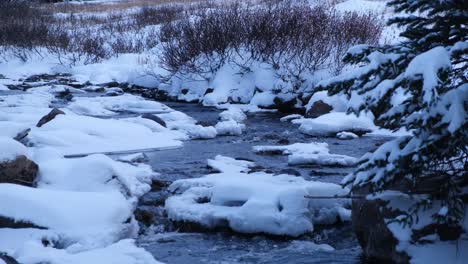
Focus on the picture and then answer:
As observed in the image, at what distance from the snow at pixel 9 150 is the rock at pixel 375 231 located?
3.65 m

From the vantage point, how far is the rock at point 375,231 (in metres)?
4.14

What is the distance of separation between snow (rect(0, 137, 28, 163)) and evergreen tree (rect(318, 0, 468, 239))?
375 centimetres

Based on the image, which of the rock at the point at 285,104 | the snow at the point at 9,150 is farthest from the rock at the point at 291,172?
the rock at the point at 285,104

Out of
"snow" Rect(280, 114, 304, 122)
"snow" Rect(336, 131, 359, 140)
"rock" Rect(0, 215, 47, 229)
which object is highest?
"rock" Rect(0, 215, 47, 229)

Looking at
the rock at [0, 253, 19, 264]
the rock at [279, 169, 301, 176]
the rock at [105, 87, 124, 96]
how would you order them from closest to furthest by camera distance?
1. the rock at [0, 253, 19, 264]
2. the rock at [279, 169, 301, 176]
3. the rock at [105, 87, 124, 96]

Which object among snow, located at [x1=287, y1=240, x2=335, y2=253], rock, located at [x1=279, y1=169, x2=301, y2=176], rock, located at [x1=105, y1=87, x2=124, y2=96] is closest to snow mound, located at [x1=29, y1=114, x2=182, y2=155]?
rock, located at [x1=279, y1=169, x2=301, y2=176]

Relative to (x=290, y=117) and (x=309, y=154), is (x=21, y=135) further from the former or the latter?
(x=290, y=117)

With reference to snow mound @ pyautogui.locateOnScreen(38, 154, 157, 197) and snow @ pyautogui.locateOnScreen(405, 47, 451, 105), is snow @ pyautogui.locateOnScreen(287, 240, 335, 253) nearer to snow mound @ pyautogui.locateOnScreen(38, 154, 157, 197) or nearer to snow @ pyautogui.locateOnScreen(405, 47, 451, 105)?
snow mound @ pyautogui.locateOnScreen(38, 154, 157, 197)

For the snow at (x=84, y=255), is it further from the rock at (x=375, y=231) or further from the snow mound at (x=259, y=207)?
the rock at (x=375, y=231)

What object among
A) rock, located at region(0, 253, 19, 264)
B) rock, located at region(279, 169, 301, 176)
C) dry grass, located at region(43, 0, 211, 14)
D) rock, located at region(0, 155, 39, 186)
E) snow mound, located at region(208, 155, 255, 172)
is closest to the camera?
rock, located at region(0, 253, 19, 264)

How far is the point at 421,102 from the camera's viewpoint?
3.25m

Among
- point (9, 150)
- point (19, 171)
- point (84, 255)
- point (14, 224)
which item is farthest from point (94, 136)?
point (84, 255)

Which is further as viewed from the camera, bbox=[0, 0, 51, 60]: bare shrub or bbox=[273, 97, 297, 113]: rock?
bbox=[0, 0, 51, 60]: bare shrub

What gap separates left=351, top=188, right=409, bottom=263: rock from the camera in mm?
4141
